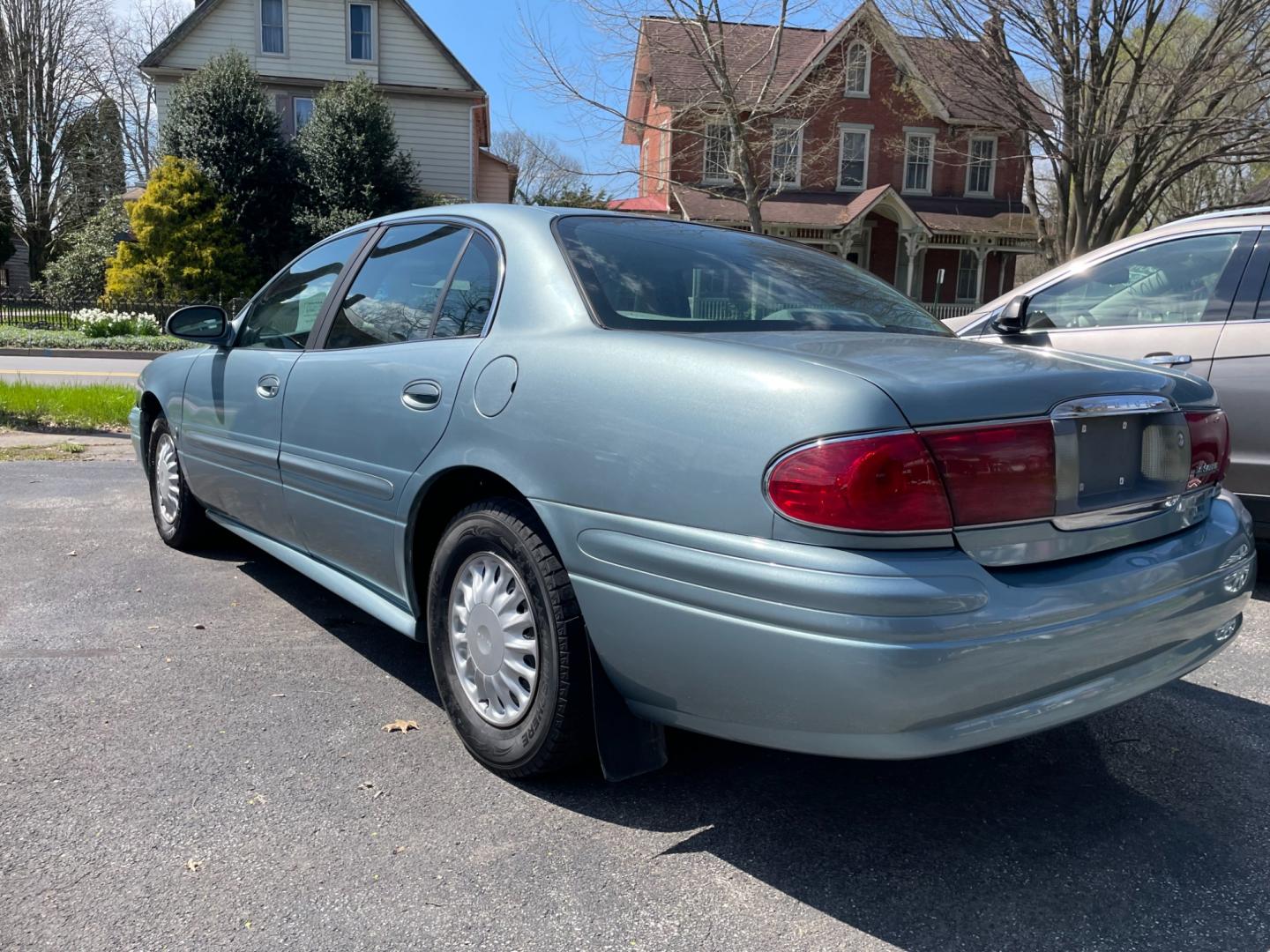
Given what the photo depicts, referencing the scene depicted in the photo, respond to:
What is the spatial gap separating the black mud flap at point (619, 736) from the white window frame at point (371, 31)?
95.3 ft

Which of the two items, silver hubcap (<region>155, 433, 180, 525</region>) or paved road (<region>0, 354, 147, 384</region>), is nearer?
silver hubcap (<region>155, 433, 180, 525</region>)

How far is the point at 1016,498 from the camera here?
6.86ft

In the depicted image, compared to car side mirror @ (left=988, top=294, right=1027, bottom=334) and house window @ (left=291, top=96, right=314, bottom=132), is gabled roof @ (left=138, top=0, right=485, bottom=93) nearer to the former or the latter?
house window @ (left=291, top=96, right=314, bottom=132)

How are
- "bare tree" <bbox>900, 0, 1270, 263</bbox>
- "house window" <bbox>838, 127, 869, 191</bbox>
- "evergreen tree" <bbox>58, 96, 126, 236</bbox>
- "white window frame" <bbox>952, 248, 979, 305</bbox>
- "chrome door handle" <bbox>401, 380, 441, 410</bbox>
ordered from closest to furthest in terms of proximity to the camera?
"chrome door handle" <bbox>401, 380, 441, 410</bbox>
"bare tree" <bbox>900, 0, 1270, 263</bbox>
"house window" <bbox>838, 127, 869, 191</bbox>
"white window frame" <bbox>952, 248, 979, 305</bbox>
"evergreen tree" <bbox>58, 96, 126, 236</bbox>

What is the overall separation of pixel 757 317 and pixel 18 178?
42147 mm

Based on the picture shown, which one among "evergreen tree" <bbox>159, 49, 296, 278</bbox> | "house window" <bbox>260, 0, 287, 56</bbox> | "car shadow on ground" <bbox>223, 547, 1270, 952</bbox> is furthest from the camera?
"house window" <bbox>260, 0, 287, 56</bbox>

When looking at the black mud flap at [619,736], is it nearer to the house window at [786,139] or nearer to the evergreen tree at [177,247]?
the house window at [786,139]

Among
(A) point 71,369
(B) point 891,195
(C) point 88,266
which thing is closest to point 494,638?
(A) point 71,369

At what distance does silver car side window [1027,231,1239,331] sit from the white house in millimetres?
24846

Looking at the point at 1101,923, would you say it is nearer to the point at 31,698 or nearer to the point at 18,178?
the point at 31,698

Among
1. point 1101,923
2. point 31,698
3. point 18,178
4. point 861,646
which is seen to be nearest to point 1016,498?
point 861,646

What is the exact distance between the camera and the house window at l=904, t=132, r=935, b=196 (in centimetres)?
2800

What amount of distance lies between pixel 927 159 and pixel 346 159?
16.2 metres

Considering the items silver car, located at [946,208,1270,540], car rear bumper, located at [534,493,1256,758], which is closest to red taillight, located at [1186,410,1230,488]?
car rear bumper, located at [534,493,1256,758]
